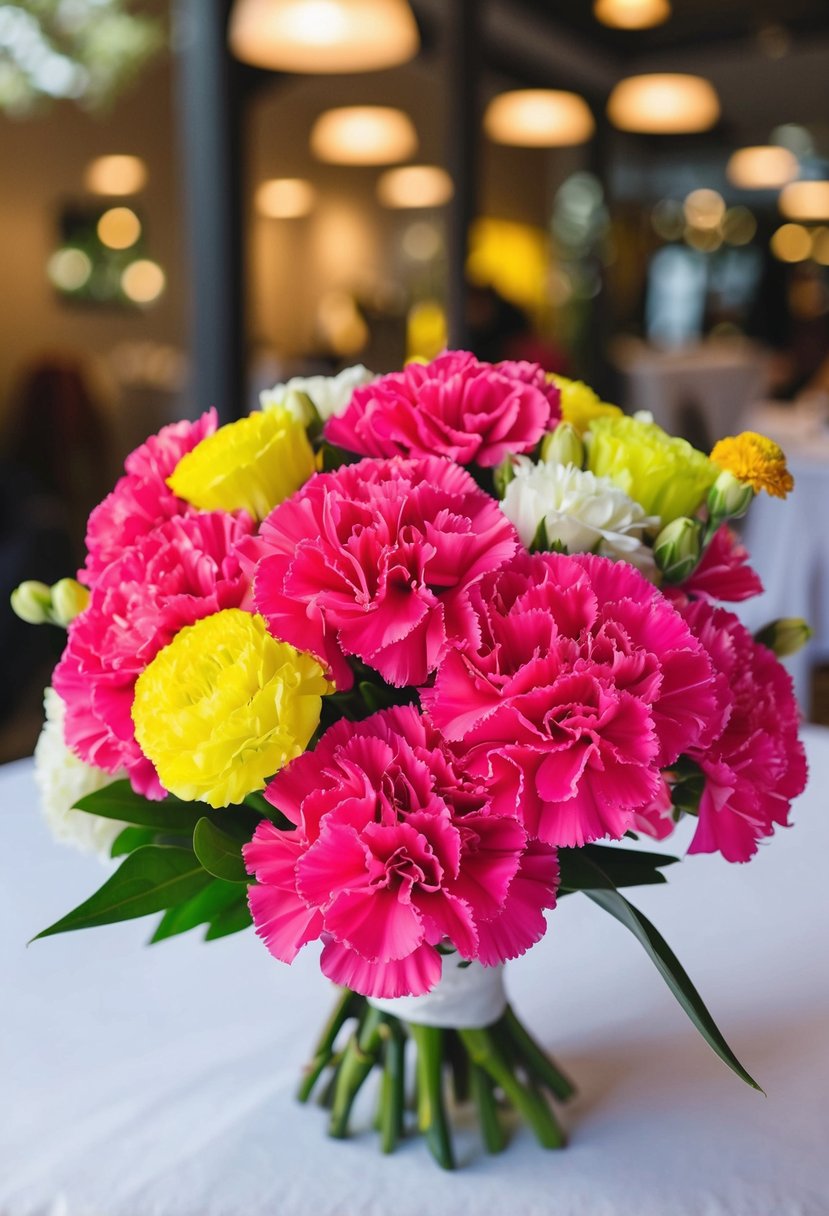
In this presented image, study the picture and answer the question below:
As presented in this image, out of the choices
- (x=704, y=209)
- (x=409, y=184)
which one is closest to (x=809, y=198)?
(x=704, y=209)

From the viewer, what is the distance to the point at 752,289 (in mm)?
15805

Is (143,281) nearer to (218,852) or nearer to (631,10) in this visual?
(631,10)

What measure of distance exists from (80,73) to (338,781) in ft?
19.5

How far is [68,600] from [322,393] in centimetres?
19

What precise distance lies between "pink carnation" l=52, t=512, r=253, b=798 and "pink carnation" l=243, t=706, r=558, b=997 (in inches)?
A: 3.7

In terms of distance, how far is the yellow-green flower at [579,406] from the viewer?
0.72m

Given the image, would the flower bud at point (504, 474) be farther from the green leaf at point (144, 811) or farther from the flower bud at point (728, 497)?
the green leaf at point (144, 811)

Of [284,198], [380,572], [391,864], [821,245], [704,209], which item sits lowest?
[821,245]

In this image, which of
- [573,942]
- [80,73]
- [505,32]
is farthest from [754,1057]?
[505,32]

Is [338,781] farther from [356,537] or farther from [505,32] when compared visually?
[505,32]

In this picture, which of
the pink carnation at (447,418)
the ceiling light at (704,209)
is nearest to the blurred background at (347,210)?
the pink carnation at (447,418)

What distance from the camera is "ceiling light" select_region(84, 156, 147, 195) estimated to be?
753 cm

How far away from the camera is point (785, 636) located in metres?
0.73

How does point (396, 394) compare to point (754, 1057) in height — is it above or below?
above
